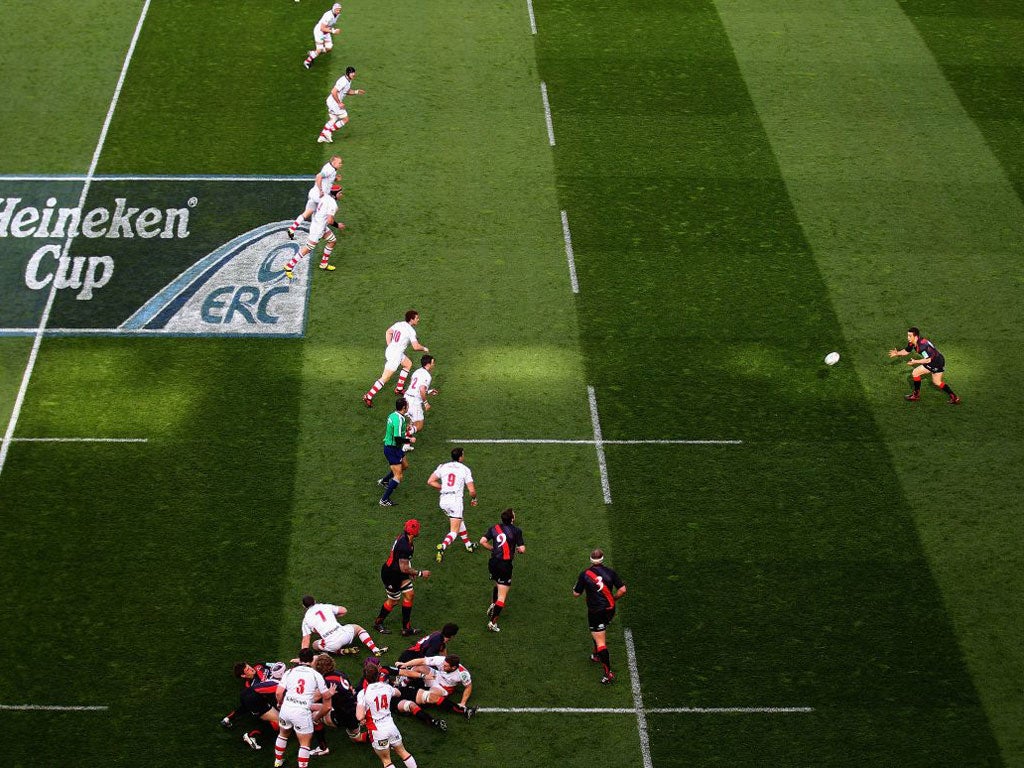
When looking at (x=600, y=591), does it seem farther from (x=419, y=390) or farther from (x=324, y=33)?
(x=324, y=33)

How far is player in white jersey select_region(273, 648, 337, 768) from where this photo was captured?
47.9 feet

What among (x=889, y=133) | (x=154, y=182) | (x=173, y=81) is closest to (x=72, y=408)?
(x=154, y=182)

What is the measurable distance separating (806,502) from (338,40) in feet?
60.1

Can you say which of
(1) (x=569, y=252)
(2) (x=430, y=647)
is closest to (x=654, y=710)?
(2) (x=430, y=647)

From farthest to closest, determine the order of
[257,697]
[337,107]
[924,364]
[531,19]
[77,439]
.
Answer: [531,19] < [337,107] < [924,364] < [77,439] < [257,697]

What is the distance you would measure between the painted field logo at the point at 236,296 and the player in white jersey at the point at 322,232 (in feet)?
0.78

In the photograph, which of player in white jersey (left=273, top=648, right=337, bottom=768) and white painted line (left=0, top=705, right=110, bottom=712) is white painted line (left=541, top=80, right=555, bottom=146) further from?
white painted line (left=0, top=705, right=110, bottom=712)

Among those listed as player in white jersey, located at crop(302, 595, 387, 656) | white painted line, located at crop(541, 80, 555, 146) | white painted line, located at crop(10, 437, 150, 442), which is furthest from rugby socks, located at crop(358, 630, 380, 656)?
white painted line, located at crop(541, 80, 555, 146)

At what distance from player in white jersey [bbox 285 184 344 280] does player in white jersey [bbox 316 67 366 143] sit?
3.56 m

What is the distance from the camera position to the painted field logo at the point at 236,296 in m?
22.4

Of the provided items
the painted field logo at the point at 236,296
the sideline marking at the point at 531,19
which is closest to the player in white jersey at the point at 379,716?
the painted field logo at the point at 236,296

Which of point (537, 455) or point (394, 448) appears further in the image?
point (537, 455)

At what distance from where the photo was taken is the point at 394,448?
60.8 ft

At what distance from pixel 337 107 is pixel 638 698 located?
16.3 meters
